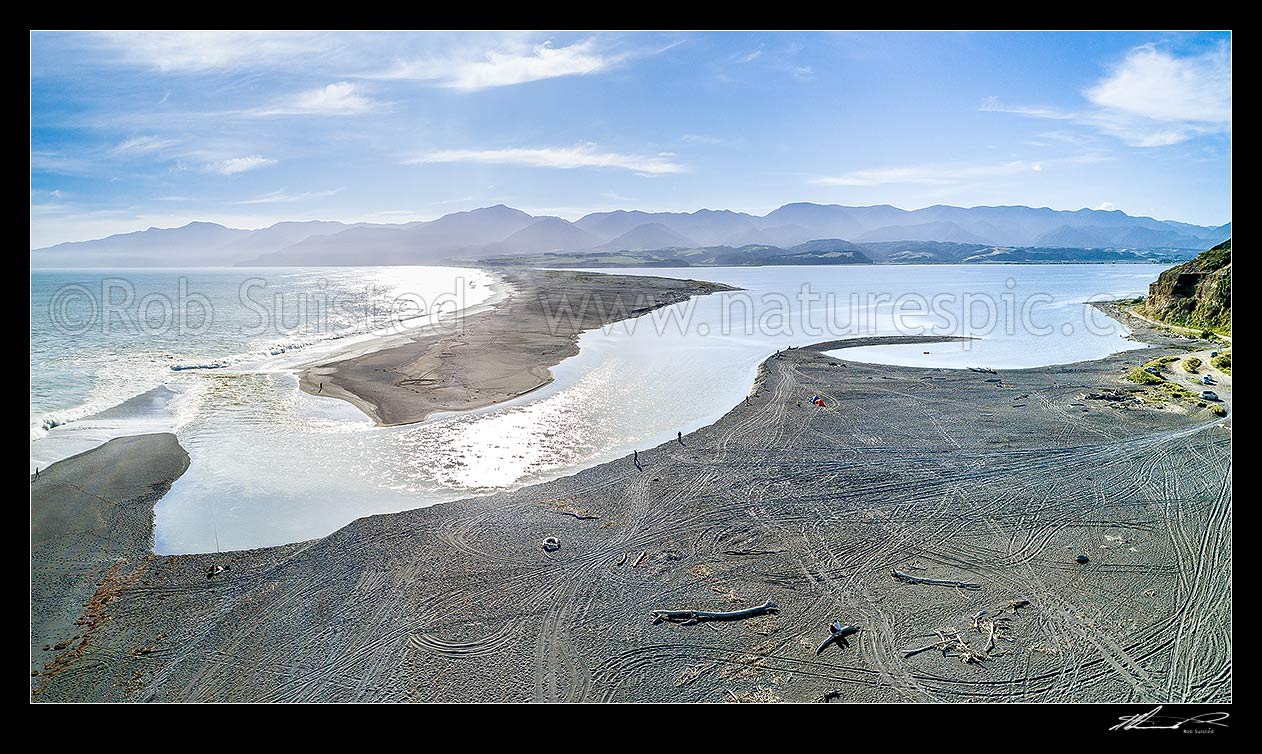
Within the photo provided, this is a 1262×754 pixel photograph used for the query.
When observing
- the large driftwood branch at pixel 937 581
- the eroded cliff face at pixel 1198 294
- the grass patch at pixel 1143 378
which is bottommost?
the large driftwood branch at pixel 937 581

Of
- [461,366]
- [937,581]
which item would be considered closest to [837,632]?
[937,581]

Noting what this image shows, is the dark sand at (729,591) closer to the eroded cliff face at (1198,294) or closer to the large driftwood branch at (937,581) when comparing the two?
the large driftwood branch at (937,581)

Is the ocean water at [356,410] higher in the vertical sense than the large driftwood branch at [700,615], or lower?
higher
